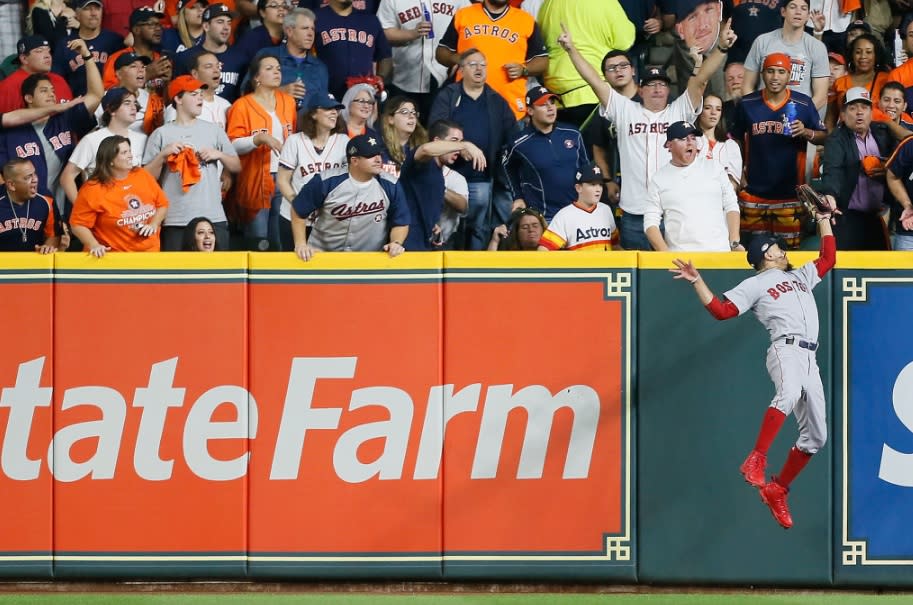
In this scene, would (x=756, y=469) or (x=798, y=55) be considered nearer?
(x=756, y=469)

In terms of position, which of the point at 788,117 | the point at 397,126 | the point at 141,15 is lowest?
the point at 397,126

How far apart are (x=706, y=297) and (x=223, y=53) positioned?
6.32 metres

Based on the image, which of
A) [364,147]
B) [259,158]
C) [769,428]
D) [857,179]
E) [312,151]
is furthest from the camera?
[259,158]

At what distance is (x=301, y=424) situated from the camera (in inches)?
389

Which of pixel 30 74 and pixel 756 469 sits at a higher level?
pixel 30 74

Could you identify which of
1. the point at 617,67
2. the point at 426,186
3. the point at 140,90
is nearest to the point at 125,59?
the point at 140,90

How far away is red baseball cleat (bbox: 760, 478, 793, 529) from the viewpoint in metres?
9.44

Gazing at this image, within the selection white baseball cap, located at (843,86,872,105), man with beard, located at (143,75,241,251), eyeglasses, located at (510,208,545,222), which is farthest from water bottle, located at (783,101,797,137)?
man with beard, located at (143,75,241,251)

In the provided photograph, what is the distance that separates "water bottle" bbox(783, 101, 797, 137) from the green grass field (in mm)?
4749

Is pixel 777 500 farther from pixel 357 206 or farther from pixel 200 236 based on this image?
pixel 200 236

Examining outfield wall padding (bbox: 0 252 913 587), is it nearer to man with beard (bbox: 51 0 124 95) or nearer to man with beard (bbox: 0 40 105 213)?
man with beard (bbox: 0 40 105 213)

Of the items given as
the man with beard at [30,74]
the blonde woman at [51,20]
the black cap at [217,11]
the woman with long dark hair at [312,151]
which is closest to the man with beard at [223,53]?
the black cap at [217,11]

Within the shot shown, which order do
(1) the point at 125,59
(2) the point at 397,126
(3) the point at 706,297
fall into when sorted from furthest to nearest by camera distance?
(1) the point at 125,59 → (2) the point at 397,126 → (3) the point at 706,297

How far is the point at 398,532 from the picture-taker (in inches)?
389
